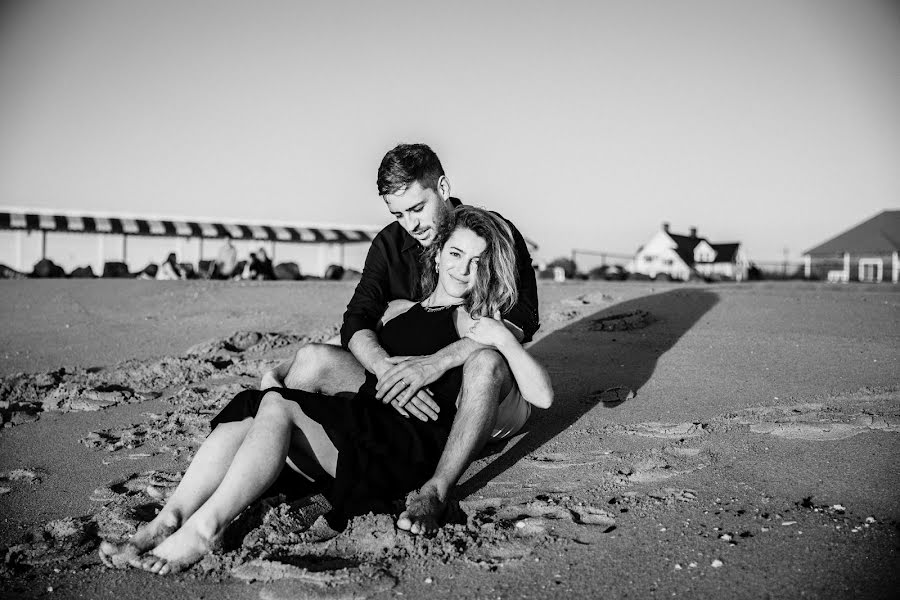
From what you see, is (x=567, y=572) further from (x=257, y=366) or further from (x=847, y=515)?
(x=257, y=366)

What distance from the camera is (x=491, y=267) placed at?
3.39m

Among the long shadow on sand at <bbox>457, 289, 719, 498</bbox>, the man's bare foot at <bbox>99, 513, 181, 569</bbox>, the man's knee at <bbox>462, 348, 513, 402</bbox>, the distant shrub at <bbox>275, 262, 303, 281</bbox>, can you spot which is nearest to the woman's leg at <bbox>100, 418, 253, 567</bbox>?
the man's bare foot at <bbox>99, 513, 181, 569</bbox>

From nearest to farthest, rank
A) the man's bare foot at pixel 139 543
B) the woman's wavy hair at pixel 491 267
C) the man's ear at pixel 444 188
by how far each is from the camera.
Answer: the man's bare foot at pixel 139 543, the woman's wavy hair at pixel 491 267, the man's ear at pixel 444 188

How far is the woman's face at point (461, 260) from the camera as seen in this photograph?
11.1 ft

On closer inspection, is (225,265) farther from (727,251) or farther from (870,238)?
(727,251)

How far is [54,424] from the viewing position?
4742 millimetres

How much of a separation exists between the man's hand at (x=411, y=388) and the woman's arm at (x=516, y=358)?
245mm

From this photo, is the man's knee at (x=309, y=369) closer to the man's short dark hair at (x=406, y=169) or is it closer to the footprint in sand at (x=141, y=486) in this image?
the footprint in sand at (x=141, y=486)

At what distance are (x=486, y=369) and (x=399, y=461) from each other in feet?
1.61

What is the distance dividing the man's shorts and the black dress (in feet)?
0.71

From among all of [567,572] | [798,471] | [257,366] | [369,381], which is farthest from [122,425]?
[798,471]

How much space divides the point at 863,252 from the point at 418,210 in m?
39.3

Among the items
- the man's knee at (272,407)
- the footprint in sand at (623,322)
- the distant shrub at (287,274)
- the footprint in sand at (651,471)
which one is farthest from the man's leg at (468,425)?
the distant shrub at (287,274)

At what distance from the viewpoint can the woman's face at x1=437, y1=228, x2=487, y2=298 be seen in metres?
3.38
